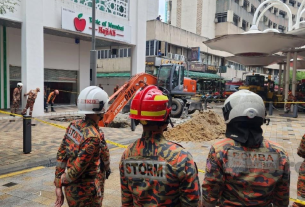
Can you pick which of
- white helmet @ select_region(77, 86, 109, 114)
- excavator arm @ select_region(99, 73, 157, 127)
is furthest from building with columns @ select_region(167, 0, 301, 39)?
white helmet @ select_region(77, 86, 109, 114)

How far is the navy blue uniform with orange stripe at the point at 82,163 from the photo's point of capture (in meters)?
2.54

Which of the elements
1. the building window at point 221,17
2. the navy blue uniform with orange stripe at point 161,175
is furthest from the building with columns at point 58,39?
the building window at point 221,17

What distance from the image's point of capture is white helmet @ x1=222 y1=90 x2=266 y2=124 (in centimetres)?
200

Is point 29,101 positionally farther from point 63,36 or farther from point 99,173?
point 99,173

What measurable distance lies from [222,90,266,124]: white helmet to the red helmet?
0.51 metres

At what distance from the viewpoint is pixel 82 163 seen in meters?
2.52

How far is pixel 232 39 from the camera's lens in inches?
740

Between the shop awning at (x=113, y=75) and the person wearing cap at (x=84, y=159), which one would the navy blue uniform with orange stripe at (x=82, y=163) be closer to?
the person wearing cap at (x=84, y=159)

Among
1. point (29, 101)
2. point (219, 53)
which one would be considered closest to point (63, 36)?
point (29, 101)

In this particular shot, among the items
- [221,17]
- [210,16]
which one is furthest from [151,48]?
[221,17]

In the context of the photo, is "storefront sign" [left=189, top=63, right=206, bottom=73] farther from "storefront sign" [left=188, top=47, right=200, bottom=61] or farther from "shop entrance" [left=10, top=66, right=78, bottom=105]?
"shop entrance" [left=10, top=66, right=78, bottom=105]

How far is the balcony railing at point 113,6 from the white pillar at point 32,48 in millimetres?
2853

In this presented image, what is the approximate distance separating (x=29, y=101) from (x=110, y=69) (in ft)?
59.4

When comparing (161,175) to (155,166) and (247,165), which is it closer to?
(155,166)
